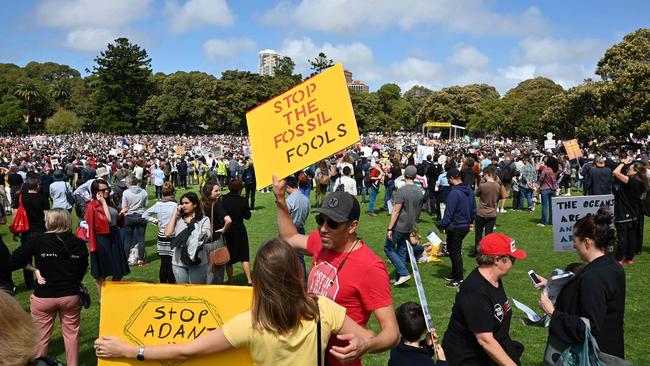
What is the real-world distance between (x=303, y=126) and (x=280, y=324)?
208cm

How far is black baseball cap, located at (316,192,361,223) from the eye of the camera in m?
2.97

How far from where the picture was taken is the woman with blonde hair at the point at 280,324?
2.25 metres

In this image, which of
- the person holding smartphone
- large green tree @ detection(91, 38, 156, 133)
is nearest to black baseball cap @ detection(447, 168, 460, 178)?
the person holding smartphone

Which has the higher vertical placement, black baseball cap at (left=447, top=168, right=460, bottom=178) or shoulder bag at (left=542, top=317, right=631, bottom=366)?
black baseball cap at (left=447, top=168, right=460, bottom=178)

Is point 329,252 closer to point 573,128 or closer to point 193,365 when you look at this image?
point 193,365

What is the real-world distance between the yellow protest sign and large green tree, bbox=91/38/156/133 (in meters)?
82.5

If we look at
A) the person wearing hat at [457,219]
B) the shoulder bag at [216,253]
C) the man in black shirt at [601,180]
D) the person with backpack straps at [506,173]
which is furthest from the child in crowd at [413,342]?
the person with backpack straps at [506,173]

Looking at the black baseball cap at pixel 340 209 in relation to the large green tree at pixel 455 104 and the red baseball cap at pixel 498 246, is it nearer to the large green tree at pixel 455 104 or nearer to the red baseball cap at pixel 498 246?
the red baseball cap at pixel 498 246

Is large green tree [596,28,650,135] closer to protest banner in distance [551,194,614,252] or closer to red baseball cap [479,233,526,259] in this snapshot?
protest banner in distance [551,194,614,252]

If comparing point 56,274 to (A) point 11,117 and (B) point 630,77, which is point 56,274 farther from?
(A) point 11,117

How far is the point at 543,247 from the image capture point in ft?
36.9

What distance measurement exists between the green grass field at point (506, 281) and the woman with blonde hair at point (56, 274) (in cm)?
93

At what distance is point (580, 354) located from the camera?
3070mm

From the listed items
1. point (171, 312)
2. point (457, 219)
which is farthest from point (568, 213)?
point (171, 312)
